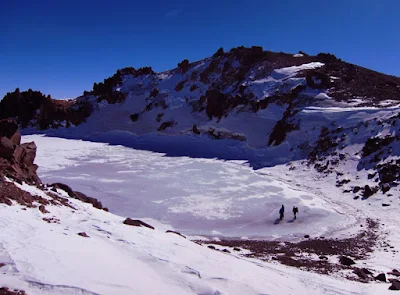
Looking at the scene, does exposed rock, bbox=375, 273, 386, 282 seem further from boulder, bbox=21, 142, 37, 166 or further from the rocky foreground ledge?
boulder, bbox=21, 142, 37, 166

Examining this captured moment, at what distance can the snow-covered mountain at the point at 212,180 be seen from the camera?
6957 mm

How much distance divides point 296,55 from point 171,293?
5522cm

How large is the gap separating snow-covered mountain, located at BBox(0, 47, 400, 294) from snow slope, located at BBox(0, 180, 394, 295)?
38mm

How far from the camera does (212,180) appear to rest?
25.7m

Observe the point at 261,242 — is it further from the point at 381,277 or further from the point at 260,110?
the point at 260,110

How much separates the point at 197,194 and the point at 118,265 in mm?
15059

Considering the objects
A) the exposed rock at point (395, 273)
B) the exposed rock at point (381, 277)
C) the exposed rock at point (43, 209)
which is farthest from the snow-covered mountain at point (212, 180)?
the exposed rock at point (43, 209)

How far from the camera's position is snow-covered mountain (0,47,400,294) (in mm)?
6957

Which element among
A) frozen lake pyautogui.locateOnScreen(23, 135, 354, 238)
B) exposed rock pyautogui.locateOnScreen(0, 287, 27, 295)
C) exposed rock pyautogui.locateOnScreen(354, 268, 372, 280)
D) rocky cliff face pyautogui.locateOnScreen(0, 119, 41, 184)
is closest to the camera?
exposed rock pyautogui.locateOnScreen(0, 287, 27, 295)

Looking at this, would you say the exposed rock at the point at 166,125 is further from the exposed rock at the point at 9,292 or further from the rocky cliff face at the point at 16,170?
the exposed rock at the point at 9,292

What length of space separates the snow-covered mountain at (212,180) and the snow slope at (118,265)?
0.04 metres

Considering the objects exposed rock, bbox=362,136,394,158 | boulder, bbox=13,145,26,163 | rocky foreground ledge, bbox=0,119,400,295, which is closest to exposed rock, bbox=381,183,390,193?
exposed rock, bbox=362,136,394,158

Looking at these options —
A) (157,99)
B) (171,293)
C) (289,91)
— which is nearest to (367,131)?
(289,91)

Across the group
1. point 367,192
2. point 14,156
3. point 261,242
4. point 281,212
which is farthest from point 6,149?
point 367,192
